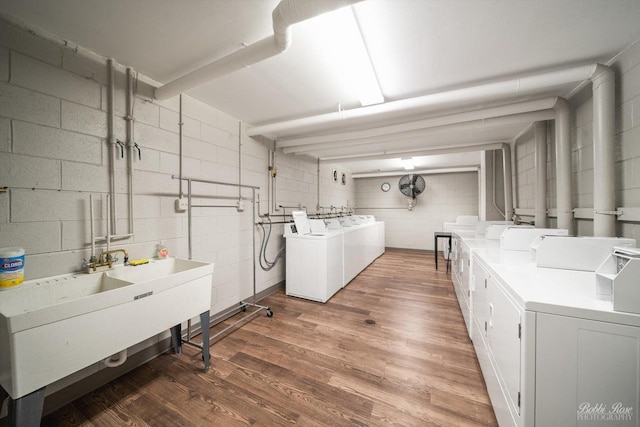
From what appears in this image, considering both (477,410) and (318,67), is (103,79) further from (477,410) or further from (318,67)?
(477,410)

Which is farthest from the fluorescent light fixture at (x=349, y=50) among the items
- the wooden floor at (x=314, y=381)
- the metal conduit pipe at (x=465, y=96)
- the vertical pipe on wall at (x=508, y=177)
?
the vertical pipe on wall at (x=508, y=177)

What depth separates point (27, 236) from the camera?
1.24m

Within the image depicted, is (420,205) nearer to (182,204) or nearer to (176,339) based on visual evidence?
(182,204)

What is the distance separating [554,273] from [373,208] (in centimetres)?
548

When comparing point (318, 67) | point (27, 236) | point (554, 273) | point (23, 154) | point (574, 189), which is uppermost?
point (318, 67)

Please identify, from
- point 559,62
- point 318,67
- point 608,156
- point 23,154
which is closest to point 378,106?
point 318,67

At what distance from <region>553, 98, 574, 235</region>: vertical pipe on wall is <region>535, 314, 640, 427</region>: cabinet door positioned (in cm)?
161

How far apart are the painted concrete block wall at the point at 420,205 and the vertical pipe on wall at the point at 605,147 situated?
4633mm

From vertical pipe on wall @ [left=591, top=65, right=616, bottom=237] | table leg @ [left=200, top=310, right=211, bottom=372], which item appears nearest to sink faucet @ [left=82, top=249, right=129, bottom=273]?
table leg @ [left=200, top=310, right=211, bottom=372]

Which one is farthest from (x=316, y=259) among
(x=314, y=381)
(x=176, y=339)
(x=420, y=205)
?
(x=420, y=205)

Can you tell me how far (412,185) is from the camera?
571 centimetres

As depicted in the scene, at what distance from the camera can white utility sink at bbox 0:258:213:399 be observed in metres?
0.87

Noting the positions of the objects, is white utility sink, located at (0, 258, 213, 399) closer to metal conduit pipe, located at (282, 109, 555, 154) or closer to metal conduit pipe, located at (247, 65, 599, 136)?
metal conduit pipe, located at (247, 65, 599, 136)

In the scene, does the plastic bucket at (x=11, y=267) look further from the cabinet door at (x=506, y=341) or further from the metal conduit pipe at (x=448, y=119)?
the metal conduit pipe at (x=448, y=119)
